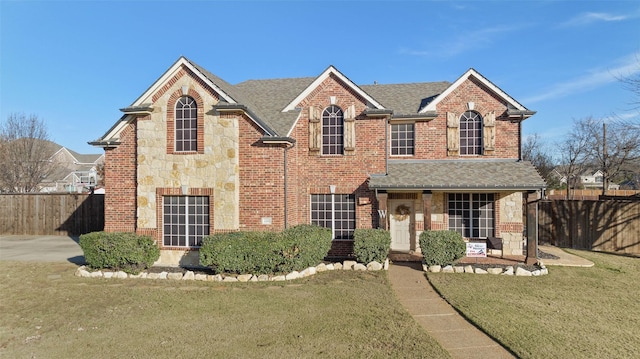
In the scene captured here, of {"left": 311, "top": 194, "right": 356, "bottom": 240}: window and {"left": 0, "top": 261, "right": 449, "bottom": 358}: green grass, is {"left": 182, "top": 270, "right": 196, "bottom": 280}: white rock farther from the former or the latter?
{"left": 311, "top": 194, "right": 356, "bottom": 240}: window

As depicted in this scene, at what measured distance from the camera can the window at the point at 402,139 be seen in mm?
16328

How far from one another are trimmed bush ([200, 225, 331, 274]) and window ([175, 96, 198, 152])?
3.87m

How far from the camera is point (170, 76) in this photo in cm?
1368

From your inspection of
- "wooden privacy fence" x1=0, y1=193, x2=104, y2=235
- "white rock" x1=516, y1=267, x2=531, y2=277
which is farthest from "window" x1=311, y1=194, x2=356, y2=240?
"wooden privacy fence" x1=0, y1=193, x2=104, y2=235

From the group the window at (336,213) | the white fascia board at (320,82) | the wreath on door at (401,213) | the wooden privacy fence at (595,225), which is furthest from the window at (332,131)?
the wooden privacy fence at (595,225)

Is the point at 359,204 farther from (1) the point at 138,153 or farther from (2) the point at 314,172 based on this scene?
(1) the point at 138,153

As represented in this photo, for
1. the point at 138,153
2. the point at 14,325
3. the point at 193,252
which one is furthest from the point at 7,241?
the point at 14,325

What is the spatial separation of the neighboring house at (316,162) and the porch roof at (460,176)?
1.7 inches

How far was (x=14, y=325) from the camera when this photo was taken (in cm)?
777

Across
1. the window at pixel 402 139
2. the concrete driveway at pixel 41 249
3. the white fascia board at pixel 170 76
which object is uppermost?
the white fascia board at pixel 170 76

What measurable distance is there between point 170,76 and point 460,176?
38.5ft

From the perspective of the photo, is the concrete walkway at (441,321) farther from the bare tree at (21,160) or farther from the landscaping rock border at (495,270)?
the bare tree at (21,160)

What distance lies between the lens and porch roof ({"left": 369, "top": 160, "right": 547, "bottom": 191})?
13.6 m

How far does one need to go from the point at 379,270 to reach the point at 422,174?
4.56 metres
